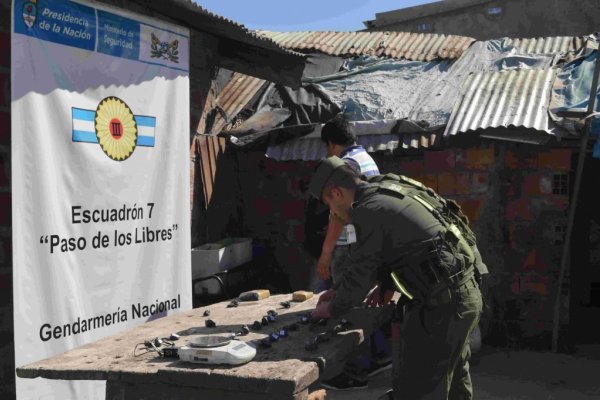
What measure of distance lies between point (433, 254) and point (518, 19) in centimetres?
1068

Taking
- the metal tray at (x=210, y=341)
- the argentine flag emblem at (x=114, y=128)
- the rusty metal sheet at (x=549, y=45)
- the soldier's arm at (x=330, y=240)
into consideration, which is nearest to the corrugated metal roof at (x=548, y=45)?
the rusty metal sheet at (x=549, y=45)

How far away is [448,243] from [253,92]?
563 cm

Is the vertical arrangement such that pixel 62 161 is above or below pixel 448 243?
above

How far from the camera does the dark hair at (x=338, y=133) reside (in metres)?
4.95

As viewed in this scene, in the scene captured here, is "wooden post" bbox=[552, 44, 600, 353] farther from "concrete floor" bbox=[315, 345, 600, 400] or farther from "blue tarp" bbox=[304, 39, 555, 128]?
"blue tarp" bbox=[304, 39, 555, 128]

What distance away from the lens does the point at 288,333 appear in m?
3.19

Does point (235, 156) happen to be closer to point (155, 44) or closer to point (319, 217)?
point (319, 217)

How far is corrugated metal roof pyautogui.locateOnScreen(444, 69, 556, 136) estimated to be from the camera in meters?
6.38

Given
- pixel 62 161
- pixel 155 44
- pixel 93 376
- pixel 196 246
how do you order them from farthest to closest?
pixel 196 246 < pixel 155 44 < pixel 62 161 < pixel 93 376

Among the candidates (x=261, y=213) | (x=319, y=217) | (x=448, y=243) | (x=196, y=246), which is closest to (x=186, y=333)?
(x=448, y=243)

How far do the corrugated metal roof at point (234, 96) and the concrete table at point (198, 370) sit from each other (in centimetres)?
475

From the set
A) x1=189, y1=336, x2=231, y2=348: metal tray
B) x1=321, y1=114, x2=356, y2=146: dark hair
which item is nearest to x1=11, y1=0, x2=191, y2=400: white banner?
x1=321, y1=114, x2=356, y2=146: dark hair

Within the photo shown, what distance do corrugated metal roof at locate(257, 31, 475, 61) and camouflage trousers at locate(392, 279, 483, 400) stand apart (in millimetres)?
5678

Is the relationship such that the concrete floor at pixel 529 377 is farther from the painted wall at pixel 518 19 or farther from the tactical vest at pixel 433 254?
the painted wall at pixel 518 19
